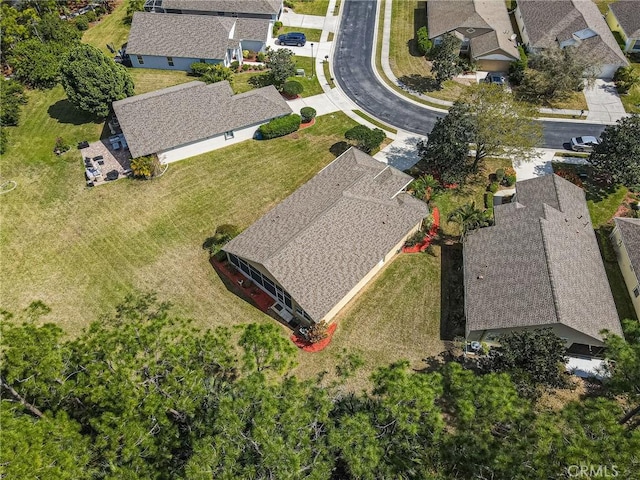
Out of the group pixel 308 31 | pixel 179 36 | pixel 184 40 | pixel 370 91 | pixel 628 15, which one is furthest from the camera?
pixel 308 31

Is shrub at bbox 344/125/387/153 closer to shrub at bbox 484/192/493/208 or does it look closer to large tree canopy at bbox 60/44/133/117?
shrub at bbox 484/192/493/208

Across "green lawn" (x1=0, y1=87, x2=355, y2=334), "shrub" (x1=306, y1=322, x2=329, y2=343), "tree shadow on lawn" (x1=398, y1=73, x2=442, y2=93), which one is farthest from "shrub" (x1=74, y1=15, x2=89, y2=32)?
"shrub" (x1=306, y1=322, x2=329, y2=343)

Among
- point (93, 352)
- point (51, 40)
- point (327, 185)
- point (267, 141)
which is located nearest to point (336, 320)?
point (327, 185)

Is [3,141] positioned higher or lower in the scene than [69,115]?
lower

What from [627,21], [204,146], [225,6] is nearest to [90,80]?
[204,146]

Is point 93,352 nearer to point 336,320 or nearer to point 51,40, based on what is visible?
point 336,320

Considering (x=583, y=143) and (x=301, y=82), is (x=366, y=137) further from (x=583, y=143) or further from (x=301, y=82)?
(x=583, y=143)
